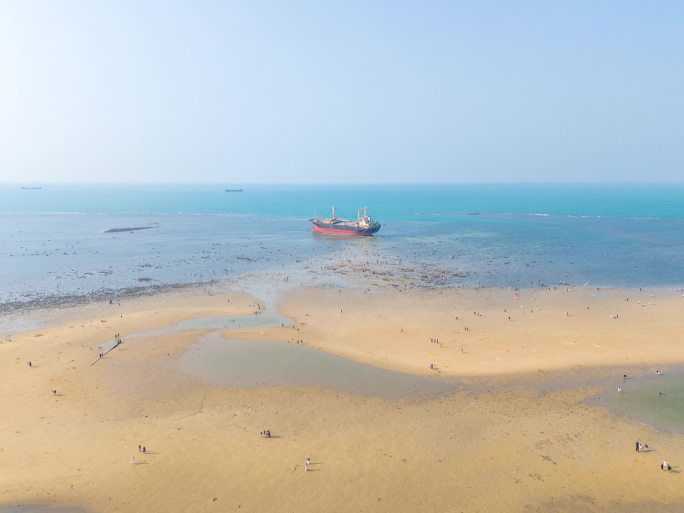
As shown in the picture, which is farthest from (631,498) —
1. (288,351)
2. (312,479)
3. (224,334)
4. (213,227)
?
(213,227)

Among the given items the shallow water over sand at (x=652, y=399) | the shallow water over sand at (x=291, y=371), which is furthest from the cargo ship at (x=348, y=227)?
the shallow water over sand at (x=652, y=399)

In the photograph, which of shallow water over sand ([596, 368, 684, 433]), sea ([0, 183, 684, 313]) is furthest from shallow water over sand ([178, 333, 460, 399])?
sea ([0, 183, 684, 313])

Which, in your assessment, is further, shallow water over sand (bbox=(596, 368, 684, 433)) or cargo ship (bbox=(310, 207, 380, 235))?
cargo ship (bbox=(310, 207, 380, 235))

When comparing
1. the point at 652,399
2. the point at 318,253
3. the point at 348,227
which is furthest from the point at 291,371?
the point at 348,227

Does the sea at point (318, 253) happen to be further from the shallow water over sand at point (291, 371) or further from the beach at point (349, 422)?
the shallow water over sand at point (291, 371)

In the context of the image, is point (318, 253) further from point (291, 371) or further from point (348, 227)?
point (291, 371)

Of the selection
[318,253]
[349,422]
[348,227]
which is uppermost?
[348,227]

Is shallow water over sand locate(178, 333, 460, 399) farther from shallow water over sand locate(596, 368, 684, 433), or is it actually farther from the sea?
the sea
